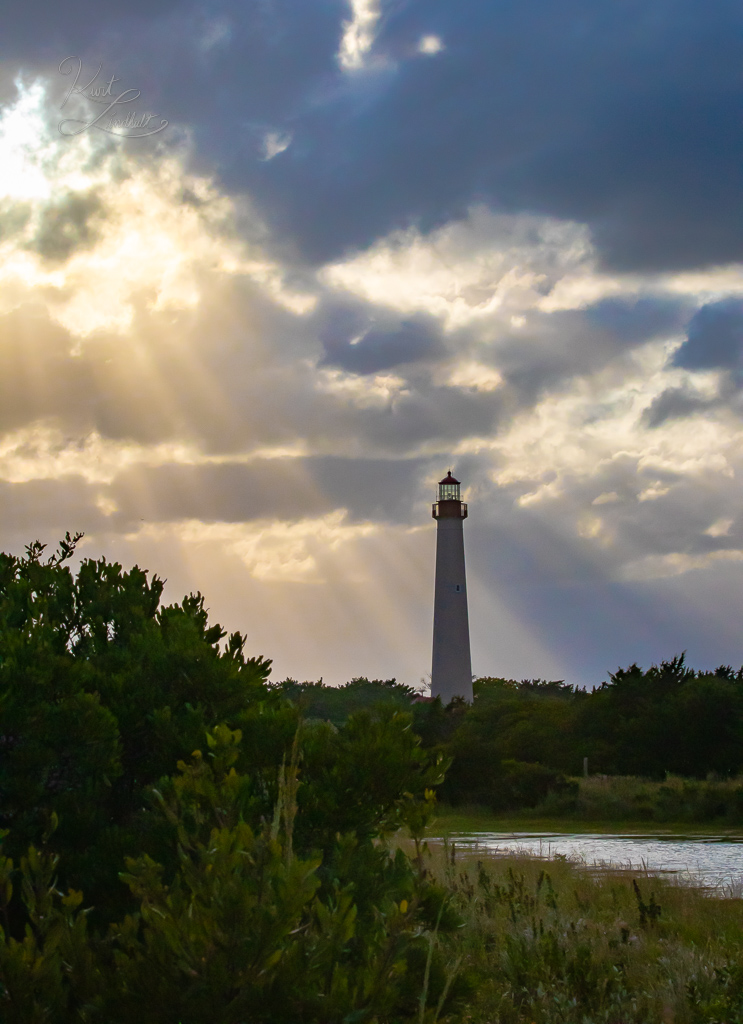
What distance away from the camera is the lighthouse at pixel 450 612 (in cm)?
5162

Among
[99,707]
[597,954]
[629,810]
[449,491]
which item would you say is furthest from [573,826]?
[449,491]

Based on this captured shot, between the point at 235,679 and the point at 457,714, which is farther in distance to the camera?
the point at 457,714

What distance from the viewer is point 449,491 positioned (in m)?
53.8

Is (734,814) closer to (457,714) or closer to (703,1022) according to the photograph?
(457,714)

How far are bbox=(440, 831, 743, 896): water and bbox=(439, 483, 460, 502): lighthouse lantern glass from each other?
94.8 feet

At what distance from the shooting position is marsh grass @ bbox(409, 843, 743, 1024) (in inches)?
285

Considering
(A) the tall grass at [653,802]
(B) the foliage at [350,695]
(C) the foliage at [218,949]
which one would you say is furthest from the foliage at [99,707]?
(B) the foliage at [350,695]

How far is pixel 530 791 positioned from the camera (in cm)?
3356

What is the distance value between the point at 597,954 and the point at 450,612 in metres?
42.8

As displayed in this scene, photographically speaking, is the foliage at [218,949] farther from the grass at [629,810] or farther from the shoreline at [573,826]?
the grass at [629,810]

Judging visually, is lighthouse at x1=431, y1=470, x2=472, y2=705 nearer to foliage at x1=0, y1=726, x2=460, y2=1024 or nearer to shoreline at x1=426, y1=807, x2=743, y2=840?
shoreline at x1=426, y1=807, x2=743, y2=840

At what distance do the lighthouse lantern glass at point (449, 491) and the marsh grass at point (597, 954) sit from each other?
41348 millimetres

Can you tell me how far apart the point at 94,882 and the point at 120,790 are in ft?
2.40

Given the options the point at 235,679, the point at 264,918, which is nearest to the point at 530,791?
Result: the point at 235,679
